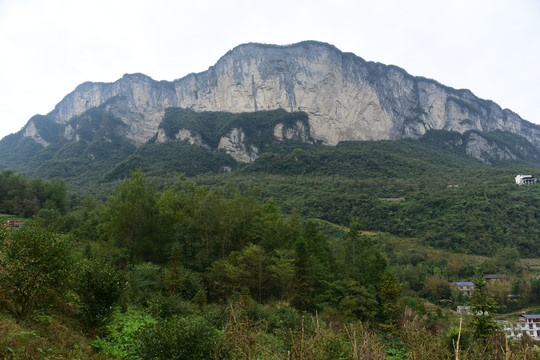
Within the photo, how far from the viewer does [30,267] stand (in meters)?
7.55

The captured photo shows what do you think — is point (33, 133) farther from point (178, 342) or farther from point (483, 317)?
point (483, 317)

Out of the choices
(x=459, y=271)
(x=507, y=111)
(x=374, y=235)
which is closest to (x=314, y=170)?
(x=374, y=235)

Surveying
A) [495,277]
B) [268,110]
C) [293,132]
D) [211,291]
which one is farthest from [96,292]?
[268,110]

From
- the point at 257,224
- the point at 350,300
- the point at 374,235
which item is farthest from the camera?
the point at 374,235

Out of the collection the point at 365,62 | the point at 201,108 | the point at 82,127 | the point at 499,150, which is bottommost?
the point at 499,150

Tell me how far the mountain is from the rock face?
1.58 feet

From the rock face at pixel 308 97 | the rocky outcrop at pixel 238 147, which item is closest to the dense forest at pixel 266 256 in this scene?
the rocky outcrop at pixel 238 147

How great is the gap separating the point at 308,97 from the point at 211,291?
429 ft

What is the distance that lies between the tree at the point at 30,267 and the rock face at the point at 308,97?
11887 centimetres

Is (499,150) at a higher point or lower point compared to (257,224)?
higher

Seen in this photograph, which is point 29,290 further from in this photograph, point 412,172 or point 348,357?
point 412,172

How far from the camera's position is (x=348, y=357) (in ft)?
20.0

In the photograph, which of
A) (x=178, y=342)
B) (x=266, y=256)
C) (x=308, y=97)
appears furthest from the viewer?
(x=308, y=97)

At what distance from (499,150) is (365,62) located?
7582 centimetres
